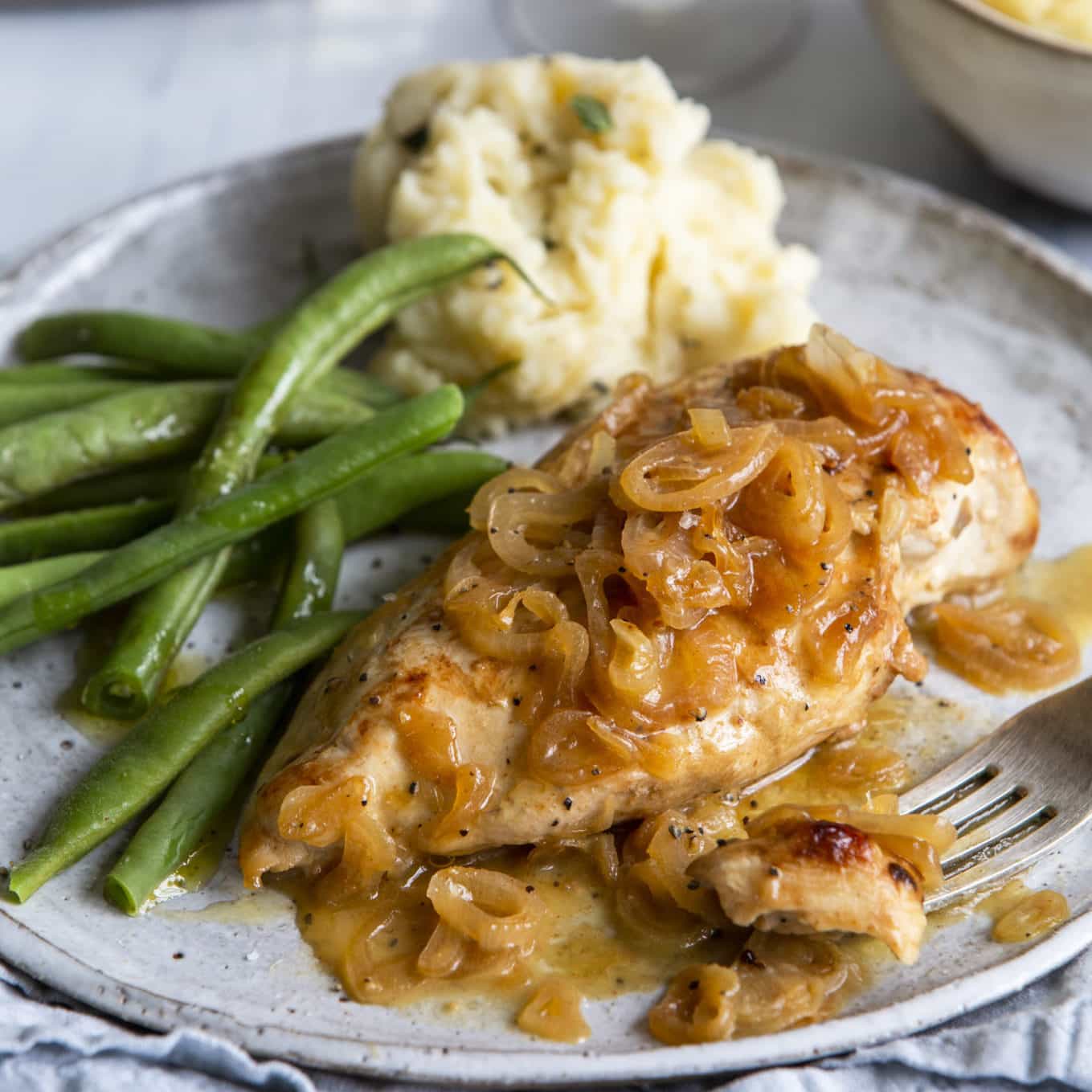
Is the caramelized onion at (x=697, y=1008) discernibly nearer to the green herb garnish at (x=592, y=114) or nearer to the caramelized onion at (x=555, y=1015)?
the caramelized onion at (x=555, y=1015)

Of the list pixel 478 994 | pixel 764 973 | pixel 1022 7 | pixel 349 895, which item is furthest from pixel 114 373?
pixel 1022 7

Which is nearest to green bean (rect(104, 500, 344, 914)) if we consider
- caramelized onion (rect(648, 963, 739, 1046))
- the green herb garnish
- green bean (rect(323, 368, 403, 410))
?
green bean (rect(323, 368, 403, 410))

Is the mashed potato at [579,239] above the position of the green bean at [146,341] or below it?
above

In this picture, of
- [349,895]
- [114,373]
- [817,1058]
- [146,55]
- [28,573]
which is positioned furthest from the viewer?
[146,55]

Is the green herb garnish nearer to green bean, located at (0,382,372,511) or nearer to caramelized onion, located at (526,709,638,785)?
green bean, located at (0,382,372,511)

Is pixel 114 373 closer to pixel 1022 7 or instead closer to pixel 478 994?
pixel 478 994

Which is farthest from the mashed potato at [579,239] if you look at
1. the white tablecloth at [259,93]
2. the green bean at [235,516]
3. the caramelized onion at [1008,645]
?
the white tablecloth at [259,93]
